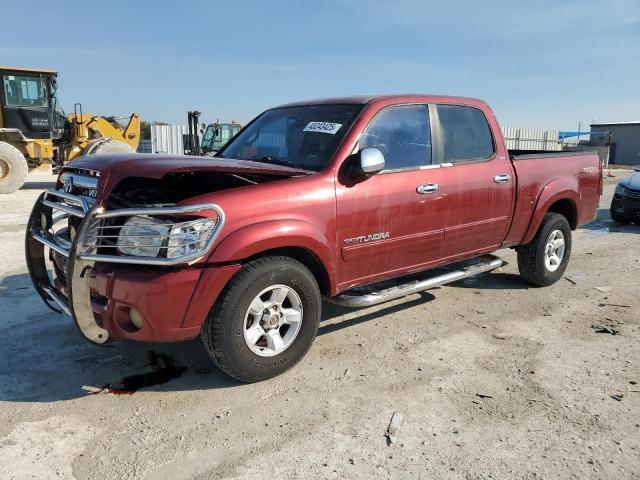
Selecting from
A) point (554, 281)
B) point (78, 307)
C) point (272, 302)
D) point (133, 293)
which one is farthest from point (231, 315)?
point (554, 281)

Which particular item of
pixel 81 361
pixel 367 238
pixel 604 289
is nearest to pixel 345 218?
pixel 367 238

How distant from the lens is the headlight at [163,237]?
304cm

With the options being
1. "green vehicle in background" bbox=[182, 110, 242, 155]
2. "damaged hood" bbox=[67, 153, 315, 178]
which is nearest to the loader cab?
"green vehicle in background" bbox=[182, 110, 242, 155]

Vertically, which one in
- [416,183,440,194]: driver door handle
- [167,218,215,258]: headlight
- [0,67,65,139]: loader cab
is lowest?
[167,218,215,258]: headlight

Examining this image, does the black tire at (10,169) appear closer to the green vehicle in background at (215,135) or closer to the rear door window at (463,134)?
the green vehicle in background at (215,135)

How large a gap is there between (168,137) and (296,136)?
3189 centimetres

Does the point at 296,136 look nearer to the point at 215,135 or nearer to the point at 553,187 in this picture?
the point at 553,187

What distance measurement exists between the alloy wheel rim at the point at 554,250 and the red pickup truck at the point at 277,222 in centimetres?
70

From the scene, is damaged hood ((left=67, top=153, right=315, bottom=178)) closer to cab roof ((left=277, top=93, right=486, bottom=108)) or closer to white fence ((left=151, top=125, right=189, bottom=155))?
cab roof ((left=277, top=93, right=486, bottom=108))

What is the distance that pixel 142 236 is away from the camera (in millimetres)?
3061

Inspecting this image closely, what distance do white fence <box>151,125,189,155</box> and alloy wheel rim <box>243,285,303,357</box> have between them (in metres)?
32.0

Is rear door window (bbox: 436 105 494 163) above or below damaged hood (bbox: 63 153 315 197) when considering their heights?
above

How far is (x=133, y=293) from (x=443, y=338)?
2.50 meters

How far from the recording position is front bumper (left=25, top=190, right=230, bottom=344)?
9.92ft
